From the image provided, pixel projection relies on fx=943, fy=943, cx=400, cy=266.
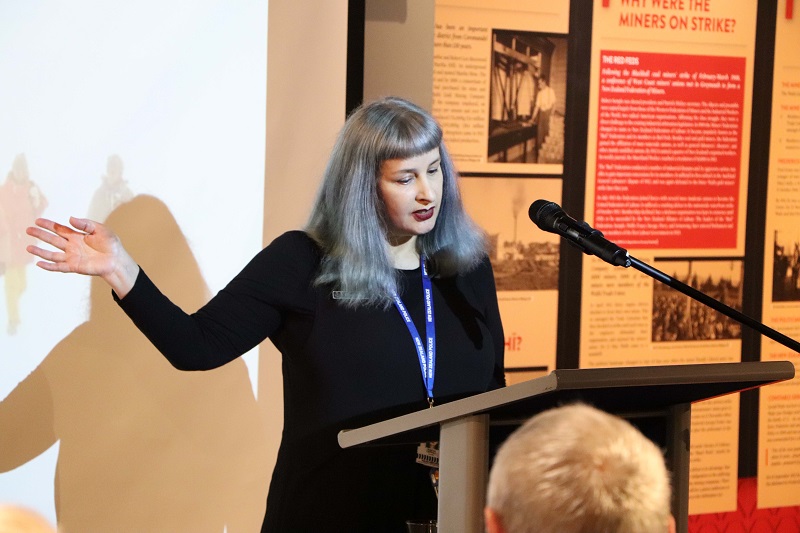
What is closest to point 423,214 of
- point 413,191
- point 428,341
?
point 413,191

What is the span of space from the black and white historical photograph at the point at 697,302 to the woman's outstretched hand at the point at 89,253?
2.66 metres

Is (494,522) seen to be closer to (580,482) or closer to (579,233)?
(580,482)

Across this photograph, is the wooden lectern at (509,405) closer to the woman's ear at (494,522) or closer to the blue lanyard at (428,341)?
the woman's ear at (494,522)

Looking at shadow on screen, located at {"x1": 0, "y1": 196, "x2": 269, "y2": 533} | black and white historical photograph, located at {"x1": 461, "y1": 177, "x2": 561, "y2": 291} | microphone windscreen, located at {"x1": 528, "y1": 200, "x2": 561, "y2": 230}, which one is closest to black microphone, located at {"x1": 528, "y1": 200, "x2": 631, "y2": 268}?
microphone windscreen, located at {"x1": 528, "y1": 200, "x2": 561, "y2": 230}

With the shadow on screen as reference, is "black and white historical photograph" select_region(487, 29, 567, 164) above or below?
above

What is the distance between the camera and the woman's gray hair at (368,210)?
1999 millimetres

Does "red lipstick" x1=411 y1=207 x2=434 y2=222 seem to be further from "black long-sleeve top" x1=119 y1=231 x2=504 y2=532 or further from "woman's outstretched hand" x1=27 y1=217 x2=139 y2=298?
"woman's outstretched hand" x1=27 y1=217 x2=139 y2=298

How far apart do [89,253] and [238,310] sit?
1.05 ft

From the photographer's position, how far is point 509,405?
1262mm

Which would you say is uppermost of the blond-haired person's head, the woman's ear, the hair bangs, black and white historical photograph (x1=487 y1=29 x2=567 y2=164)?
black and white historical photograph (x1=487 y1=29 x2=567 y2=164)

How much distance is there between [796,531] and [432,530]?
3318 millimetres

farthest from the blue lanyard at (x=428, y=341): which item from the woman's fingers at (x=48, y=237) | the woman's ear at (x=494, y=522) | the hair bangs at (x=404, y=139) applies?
the woman's ear at (x=494, y=522)

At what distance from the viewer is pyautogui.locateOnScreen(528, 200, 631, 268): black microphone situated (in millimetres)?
1705

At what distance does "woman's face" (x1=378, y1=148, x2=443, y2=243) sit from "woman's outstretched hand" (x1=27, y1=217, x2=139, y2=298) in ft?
1.82
